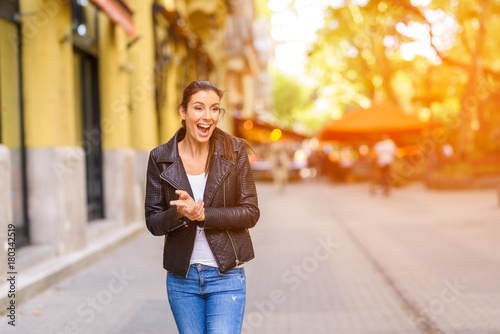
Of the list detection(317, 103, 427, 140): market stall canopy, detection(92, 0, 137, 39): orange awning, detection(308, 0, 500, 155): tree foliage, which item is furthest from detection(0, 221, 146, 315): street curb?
detection(317, 103, 427, 140): market stall canopy

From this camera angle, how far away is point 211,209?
2742mm

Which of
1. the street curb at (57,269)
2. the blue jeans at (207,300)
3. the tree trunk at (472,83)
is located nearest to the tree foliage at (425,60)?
the tree trunk at (472,83)

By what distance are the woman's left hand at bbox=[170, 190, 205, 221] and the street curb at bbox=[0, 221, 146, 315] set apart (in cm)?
365

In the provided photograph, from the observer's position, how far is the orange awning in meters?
9.28

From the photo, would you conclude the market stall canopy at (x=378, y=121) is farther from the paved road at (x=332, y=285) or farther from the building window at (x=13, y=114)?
the building window at (x=13, y=114)

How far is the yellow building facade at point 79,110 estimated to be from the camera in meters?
7.96

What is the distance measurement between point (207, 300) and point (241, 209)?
0.42 meters

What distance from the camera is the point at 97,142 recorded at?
1134 cm

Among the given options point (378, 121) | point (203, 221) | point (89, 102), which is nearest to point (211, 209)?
point (203, 221)

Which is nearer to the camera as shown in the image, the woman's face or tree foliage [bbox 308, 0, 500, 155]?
the woman's face

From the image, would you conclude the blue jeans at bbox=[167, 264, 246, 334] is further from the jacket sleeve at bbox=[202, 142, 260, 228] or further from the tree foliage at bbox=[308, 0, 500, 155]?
the tree foliage at bbox=[308, 0, 500, 155]

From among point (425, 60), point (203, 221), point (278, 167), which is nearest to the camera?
point (203, 221)

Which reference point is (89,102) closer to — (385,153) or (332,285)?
(332,285)

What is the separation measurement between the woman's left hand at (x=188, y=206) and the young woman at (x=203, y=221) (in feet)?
0.37
